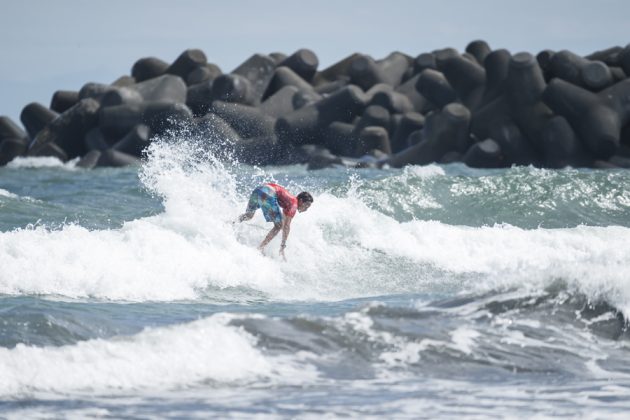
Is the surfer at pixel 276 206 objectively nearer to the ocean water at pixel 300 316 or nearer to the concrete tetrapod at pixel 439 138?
the ocean water at pixel 300 316

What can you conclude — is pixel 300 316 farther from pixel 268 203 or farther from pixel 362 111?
pixel 362 111

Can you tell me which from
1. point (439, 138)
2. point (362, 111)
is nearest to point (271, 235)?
point (439, 138)

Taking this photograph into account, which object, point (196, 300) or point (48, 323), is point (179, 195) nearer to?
point (196, 300)

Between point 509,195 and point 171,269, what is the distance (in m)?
10.2

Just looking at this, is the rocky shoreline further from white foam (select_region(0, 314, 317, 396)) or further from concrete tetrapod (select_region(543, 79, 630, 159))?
white foam (select_region(0, 314, 317, 396))

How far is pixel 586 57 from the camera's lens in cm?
3164

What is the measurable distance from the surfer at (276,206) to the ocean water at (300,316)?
0.36 m

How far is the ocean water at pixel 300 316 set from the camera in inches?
276

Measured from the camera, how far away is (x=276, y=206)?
13.5 meters

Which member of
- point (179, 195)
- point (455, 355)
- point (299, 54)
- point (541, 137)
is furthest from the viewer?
point (299, 54)

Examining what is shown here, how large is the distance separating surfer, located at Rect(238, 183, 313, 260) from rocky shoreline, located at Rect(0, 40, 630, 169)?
49.6 ft

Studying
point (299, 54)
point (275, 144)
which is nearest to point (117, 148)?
point (275, 144)

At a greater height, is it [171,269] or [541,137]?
[541,137]

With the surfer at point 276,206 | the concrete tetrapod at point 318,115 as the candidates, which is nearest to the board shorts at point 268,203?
the surfer at point 276,206
